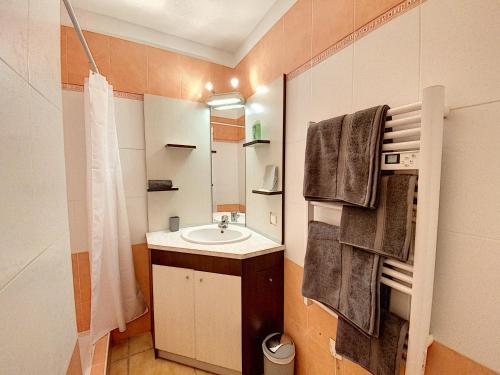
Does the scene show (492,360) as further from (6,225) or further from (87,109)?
(87,109)

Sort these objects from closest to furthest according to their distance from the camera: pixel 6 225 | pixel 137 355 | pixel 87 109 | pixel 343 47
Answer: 1. pixel 6 225
2. pixel 343 47
3. pixel 87 109
4. pixel 137 355

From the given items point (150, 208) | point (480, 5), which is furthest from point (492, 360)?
point (150, 208)

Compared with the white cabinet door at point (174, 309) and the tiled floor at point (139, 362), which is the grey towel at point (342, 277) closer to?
the white cabinet door at point (174, 309)

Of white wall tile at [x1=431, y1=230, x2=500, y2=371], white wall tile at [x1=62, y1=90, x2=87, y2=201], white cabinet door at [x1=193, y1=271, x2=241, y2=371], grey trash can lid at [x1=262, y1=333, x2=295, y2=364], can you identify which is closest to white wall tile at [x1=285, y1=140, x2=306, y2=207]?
white cabinet door at [x1=193, y1=271, x2=241, y2=371]

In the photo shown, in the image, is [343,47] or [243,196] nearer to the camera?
[343,47]

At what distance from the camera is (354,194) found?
862 mm

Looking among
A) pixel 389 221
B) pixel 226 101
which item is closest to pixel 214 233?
pixel 226 101

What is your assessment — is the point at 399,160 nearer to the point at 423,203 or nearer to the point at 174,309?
the point at 423,203

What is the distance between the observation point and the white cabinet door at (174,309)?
4.95 feet

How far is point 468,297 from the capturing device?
0.69m

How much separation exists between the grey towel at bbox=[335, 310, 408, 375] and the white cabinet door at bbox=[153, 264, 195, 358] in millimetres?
945

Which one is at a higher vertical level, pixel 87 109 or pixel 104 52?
pixel 104 52

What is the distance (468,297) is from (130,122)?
6.92 ft

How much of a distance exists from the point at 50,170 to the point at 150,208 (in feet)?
4.50
